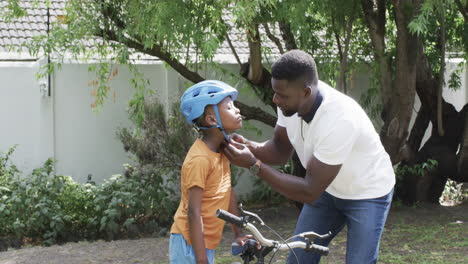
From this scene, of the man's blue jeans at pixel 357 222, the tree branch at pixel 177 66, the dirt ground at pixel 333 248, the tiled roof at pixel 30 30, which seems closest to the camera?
the man's blue jeans at pixel 357 222

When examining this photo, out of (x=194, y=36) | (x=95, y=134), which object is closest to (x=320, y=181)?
(x=194, y=36)

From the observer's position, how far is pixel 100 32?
7715 millimetres

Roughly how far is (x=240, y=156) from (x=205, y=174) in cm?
22

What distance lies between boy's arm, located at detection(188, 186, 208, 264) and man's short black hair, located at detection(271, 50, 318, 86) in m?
0.69

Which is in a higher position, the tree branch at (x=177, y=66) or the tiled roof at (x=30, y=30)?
the tiled roof at (x=30, y=30)

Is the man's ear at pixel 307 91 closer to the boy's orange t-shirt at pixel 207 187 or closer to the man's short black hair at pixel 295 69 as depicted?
the man's short black hair at pixel 295 69

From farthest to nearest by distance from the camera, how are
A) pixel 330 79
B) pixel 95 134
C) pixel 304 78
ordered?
pixel 95 134 → pixel 330 79 → pixel 304 78

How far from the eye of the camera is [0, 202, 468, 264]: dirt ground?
672 centimetres

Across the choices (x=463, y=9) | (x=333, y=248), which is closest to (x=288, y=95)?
(x=333, y=248)

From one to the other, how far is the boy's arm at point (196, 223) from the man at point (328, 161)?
246 mm

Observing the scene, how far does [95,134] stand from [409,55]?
4302 mm

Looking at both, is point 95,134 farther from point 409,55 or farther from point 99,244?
point 409,55

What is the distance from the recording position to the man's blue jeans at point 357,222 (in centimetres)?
366

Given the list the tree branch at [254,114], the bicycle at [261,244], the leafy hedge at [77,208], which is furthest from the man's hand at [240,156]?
the tree branch at [254,114]
